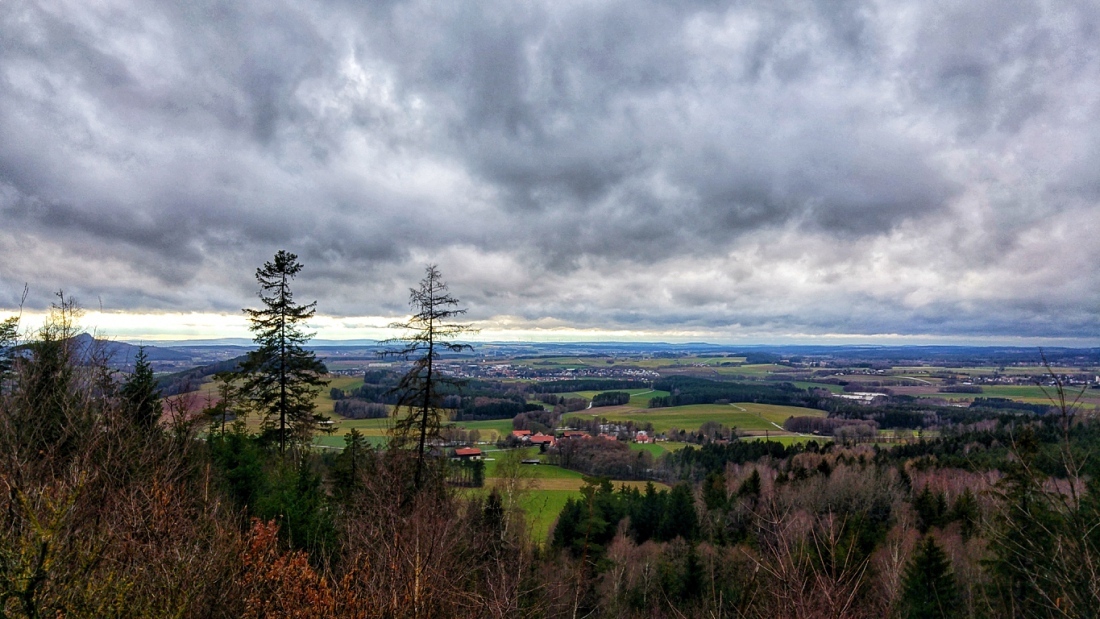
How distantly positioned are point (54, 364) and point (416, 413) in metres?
10.9

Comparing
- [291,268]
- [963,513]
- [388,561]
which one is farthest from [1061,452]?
[963,513]

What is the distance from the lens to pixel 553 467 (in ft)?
181

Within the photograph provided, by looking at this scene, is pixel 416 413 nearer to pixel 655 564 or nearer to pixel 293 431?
pixel 293 431

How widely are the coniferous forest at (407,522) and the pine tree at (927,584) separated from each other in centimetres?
9

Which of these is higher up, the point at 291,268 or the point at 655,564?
the point at 291,268

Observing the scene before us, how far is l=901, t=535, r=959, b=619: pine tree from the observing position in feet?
59.7

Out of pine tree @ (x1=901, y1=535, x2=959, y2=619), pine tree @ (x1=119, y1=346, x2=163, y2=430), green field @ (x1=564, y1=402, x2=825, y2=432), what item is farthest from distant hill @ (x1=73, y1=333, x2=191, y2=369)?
green field @ (x1=564, y1=402, x2=825, y2=432)

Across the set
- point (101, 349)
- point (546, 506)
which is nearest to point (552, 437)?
point (546, 506)

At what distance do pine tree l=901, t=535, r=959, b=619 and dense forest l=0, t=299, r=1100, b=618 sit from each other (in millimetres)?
129

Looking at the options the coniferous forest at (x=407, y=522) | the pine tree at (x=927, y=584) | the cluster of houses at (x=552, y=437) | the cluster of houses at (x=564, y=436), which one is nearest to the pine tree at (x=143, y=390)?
the coniferous forest at (x=407, y=522)

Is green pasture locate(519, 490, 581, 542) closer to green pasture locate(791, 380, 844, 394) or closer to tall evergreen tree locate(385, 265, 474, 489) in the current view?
tall evergreen tree locate(385, 265, 474, 489)

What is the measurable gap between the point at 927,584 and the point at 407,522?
19.8m

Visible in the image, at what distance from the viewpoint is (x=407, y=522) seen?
27.5 feet

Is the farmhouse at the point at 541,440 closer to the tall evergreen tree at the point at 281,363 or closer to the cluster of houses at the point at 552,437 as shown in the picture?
the cluster of houses at the point at 552,437
